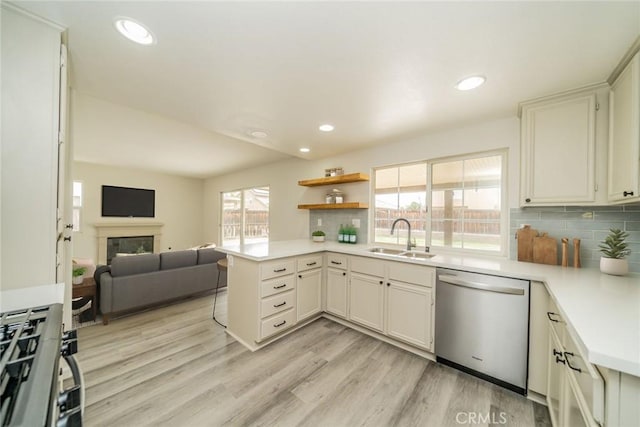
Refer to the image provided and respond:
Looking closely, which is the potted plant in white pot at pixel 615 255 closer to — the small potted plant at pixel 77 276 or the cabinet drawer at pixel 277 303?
the cabinet drawer at pixel 277 303

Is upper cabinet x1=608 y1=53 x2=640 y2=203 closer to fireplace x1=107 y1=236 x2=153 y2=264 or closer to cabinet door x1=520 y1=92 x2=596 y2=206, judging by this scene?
cabinet door x1=520 y1=92 x2=596 y2=206

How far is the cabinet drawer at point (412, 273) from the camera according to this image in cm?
211

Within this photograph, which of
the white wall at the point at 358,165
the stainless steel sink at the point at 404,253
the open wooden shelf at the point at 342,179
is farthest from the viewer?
the open wooden shelf at the point at 342,179

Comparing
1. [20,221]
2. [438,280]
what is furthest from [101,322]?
[438,280]

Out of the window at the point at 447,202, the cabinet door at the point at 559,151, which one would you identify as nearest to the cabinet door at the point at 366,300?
the window at the point at 447,202

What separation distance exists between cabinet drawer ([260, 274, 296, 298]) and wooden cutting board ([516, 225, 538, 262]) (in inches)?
85.3

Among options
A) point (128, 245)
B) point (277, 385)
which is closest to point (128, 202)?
point (128, 245)

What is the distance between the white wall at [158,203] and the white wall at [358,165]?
4.39ft

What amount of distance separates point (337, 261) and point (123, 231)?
18.8 feet

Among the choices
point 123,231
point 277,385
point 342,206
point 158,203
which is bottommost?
point 277,385

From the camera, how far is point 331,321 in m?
2.87

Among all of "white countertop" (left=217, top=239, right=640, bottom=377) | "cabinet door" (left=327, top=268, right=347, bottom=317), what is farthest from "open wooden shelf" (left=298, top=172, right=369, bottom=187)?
"white countertop" (left=217, top=239, right=640, bottom=377)

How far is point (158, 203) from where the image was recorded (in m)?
6.27

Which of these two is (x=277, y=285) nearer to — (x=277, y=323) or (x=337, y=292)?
(x=277, y=323)
